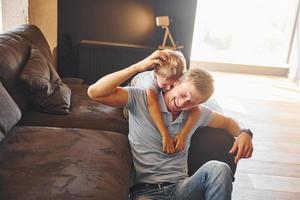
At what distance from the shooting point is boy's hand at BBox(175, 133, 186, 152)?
1.62 metres

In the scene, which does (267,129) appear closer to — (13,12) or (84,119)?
(84,119)

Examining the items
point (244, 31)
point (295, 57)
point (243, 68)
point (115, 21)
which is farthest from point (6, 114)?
point (295, 57)

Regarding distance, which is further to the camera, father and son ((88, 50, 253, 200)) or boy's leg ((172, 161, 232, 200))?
father and son ((88, 50, 253, 200))

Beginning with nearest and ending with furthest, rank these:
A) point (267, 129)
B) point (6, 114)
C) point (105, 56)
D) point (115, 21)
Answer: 1. point (6, 114)
2. point (267, 129)
3. point (105, 56)
4. point (115, 21)

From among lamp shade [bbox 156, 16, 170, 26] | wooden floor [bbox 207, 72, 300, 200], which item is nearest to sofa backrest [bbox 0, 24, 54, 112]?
wooden floor [bbox 207, 72, 300, 200]

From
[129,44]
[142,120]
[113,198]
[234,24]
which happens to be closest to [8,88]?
[142,120]

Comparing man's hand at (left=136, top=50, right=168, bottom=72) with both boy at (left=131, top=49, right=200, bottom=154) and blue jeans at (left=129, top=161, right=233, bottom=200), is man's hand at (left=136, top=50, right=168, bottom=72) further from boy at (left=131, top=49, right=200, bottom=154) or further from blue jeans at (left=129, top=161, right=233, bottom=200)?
blue jeans at (left=129, top=161, right=233, bottom=200)

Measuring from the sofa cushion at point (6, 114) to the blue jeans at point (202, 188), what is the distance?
621mm

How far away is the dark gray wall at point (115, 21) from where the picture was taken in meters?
4.11

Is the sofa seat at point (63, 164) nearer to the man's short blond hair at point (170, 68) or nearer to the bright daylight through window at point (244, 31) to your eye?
the man's short blond hair at point (170, 68)

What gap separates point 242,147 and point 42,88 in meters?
1.13

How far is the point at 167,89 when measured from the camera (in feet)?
5.34

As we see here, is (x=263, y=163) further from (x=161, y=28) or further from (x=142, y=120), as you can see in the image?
(x=161, y=28)

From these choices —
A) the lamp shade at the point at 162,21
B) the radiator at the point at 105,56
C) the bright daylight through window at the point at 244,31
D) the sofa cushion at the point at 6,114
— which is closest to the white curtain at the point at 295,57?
the bright daylight through window at the point at 244,31
